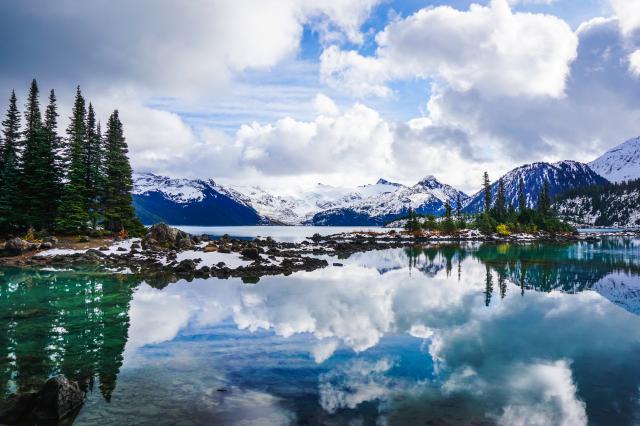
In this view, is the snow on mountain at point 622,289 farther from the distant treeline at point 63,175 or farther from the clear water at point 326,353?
the distant treeline at point 63,175

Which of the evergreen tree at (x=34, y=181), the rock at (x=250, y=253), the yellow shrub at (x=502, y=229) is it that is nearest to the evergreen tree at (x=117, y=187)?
the evergreen tree at (x=34, y=181)

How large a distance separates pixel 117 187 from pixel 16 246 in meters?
21.3

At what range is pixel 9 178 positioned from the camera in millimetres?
59812

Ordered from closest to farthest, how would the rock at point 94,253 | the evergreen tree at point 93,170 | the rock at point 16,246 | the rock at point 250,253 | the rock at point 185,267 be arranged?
1. the rock at point 185,267
2. the rock at point 16,246
3. the rock at point 94,253
4. the rock at point 250,253
5. the evergreen tree at point 93,170

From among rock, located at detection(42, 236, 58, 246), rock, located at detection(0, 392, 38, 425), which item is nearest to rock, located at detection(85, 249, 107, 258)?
rock, located at detection(42, 236, 58, 246)

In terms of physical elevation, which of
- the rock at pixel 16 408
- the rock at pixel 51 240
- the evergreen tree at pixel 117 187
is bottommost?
the rock at pixel 16 408

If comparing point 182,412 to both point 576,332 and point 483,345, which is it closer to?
point 483,345

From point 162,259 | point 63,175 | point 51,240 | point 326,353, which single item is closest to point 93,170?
point 63,175

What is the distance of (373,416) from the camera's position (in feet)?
39.9

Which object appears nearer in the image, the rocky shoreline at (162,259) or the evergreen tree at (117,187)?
the rocky shoreline at (162,259)

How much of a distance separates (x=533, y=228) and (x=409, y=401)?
149 m

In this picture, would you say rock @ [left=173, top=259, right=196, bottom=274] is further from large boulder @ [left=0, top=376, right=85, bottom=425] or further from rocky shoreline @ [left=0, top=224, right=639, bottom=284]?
large boulder @ [left=0, top=376, right=85, bottom=425]

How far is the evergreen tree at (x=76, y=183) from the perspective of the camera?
60.5m

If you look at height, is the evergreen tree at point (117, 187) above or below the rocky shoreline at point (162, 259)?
above
